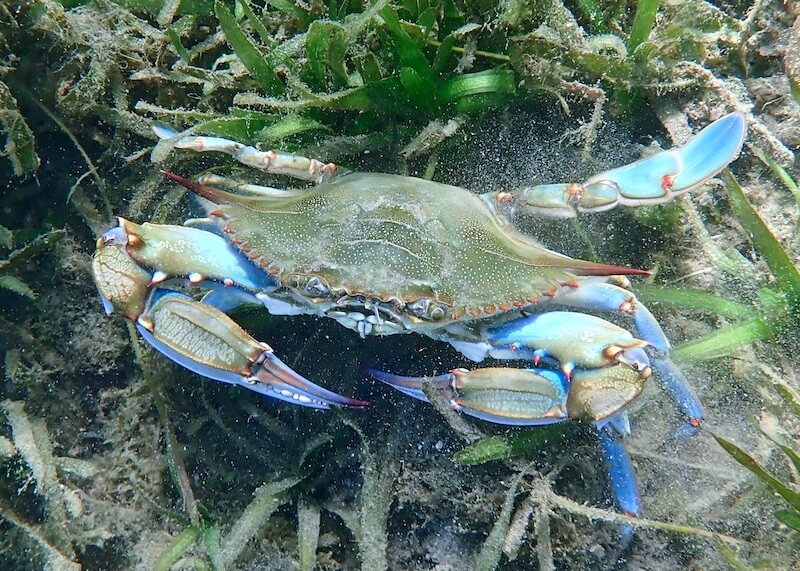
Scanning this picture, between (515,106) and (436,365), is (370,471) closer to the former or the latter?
(436,365)

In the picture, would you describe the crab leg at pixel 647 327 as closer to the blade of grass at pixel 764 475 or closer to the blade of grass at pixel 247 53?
the blade of grass at pixel 764 475

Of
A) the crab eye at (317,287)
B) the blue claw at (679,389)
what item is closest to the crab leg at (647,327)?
the blue claw at (679,389)

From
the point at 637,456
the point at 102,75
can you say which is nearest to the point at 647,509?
the point at 637,456

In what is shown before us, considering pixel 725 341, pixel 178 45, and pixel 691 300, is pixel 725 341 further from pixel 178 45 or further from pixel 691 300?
pixel 178 45

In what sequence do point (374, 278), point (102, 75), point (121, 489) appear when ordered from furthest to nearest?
point (121, 489) < point (102, 75) < point (374, 278)

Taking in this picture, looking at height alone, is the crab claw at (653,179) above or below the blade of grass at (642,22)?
below

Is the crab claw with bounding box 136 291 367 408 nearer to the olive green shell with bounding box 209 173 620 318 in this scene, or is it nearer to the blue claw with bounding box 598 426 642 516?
the olive green shell with bounding box 209 173 620 318

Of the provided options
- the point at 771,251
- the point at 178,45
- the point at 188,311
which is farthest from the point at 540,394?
the point at 178,45

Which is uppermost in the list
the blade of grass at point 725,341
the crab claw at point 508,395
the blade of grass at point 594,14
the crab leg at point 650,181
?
the blade of grass at point 594,14
